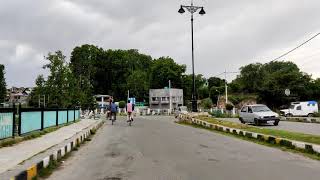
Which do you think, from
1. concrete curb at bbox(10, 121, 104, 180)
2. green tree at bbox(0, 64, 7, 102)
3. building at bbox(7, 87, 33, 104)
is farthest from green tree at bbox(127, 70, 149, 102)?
concrete curb at bbox(10, 121, 104, 180)

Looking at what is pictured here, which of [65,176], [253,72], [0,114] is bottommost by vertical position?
[65,176]

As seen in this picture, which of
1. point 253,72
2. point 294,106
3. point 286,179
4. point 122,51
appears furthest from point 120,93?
point 286,179

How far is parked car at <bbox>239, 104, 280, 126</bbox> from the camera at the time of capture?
1232 inches

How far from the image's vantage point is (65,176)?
960 cm

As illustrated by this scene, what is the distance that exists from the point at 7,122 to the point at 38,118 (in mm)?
5316

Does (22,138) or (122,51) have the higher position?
(122,51)

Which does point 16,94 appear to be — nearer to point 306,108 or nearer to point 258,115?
point 258,115

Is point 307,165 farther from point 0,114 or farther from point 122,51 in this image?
point 122,51

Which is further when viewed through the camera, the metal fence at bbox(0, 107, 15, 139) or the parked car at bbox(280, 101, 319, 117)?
the parked car at bbox(280, 101, 319, 117)

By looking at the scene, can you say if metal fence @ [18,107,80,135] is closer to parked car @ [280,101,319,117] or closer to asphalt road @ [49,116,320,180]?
asphalt road @ [49,116,320,180]

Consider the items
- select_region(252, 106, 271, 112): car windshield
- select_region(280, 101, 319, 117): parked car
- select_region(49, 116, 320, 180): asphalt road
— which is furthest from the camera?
select_region(280, 101, 319, 117): parked car

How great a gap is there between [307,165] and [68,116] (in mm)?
22730

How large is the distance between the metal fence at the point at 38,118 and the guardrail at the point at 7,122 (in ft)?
2.94

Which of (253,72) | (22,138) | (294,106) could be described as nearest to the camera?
(22,138)
